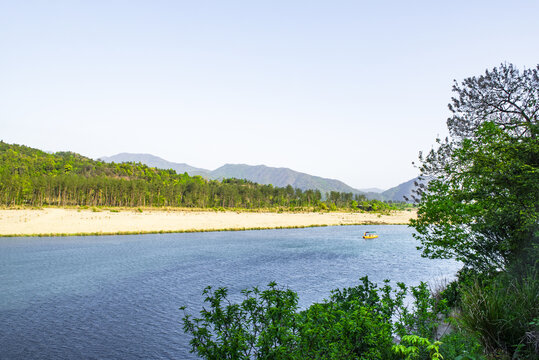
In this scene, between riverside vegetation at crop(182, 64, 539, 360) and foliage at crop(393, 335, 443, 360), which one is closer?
foliage at crop(393, 335, 443, 360)

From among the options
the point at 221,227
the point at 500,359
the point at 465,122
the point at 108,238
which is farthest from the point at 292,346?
the point at 221,227

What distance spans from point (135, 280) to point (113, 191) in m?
94.4

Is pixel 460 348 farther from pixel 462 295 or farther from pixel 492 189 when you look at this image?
pixel 492 189

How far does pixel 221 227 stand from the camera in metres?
70.1

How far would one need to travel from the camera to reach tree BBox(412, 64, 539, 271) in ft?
33.6

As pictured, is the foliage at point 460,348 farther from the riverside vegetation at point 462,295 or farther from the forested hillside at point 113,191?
the forested hillside at point 113,191

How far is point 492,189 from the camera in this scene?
37.2 ft

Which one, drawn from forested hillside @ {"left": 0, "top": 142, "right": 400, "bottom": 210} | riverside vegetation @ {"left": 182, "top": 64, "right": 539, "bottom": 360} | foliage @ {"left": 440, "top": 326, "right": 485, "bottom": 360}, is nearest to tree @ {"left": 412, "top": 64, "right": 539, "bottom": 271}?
riverside vegetation @ {"left": 182, "top": 64, "right": 539, "bottom": 360}

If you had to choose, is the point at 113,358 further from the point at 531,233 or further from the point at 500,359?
the point at 531,233

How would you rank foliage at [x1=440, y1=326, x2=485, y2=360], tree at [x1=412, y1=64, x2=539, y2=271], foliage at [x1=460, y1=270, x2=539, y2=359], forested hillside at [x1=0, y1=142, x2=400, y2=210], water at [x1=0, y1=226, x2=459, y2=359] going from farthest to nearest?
1. forested hillside at [x1=0, y1=142, x2=400, y2=210]
2. water at [x1=0, y1=226, x2=459, y2=359]
3. tree at [x1=412, y1=64, x2=539, y2=271]
4. foliage at [x1=460, y1=270, x2=539, y2=359]
5. foliage at [x1=440, y1=326, x2=485, y2=360]

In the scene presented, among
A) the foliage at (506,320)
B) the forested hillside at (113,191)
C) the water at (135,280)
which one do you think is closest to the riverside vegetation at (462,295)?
the foliage at (506,320)

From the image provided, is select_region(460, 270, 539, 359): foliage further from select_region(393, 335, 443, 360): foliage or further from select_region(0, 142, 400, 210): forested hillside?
select_region(0, 142, 400, 210): forested hillside

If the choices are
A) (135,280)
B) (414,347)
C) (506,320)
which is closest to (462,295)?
(506,320)

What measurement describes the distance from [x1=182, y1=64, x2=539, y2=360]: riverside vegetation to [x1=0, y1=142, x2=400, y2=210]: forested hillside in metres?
101
